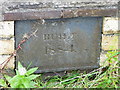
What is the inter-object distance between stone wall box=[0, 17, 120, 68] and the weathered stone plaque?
57mm

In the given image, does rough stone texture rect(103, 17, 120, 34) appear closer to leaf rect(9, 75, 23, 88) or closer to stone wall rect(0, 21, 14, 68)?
stone wall rect(0, 21, 14, 68)

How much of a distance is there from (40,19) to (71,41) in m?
0.43

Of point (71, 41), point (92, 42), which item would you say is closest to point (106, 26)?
point (92, 42)

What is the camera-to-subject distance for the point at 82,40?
2930mm

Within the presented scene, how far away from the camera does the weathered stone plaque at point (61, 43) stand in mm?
2826

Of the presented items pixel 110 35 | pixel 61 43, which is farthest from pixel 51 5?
pixel 110 35

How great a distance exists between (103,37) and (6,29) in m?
1.07

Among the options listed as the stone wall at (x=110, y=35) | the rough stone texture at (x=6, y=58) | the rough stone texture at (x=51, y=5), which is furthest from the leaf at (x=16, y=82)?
the stone wall at (x=110, y=35)

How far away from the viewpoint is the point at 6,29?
2.75 metres

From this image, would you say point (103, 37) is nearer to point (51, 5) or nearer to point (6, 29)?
point (51, 5)

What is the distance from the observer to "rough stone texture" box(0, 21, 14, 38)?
8.96 ft

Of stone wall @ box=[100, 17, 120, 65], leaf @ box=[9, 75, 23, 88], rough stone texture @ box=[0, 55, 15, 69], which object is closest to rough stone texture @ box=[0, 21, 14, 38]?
rough stone texture @ box=[0, 55, 15, 69]

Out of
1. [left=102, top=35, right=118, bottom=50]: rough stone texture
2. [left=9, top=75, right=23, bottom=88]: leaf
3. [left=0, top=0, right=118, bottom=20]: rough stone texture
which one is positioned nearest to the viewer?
[left=9, top=75, right=23, bottom=88]: leaf

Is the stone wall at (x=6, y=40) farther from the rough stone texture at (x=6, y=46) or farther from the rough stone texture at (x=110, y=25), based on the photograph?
the rough stone texture at (x=110, y=25)
